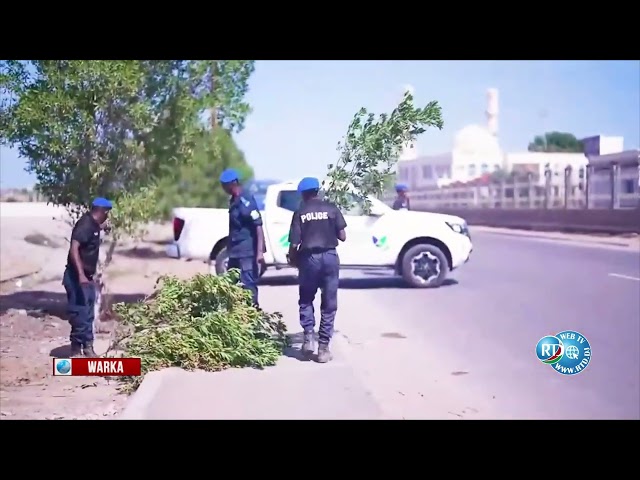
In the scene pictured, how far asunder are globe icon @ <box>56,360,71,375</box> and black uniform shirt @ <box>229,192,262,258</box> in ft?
6.61

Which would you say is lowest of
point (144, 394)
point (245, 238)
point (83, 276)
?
point (144, 394)

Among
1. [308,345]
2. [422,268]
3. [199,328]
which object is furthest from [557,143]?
[199,328]

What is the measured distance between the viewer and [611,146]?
343 inches

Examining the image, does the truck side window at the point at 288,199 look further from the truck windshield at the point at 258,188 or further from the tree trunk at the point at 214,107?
the tree trunk at the point at 214,107

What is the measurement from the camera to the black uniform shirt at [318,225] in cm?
737

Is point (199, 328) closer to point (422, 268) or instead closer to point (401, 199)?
point (401, 199)

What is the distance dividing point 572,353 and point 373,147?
2560 mm

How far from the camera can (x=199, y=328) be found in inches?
291

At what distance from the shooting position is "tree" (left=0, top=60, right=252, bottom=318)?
8.27 m

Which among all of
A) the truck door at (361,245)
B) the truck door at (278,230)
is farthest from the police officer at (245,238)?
the truck door at (278,230)

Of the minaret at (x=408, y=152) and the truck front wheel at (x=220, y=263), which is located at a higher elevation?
the minaret at (x=408, y=152)

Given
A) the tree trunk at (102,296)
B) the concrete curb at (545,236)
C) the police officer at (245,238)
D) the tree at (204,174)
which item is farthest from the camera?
the concrete curb at (545,236)
